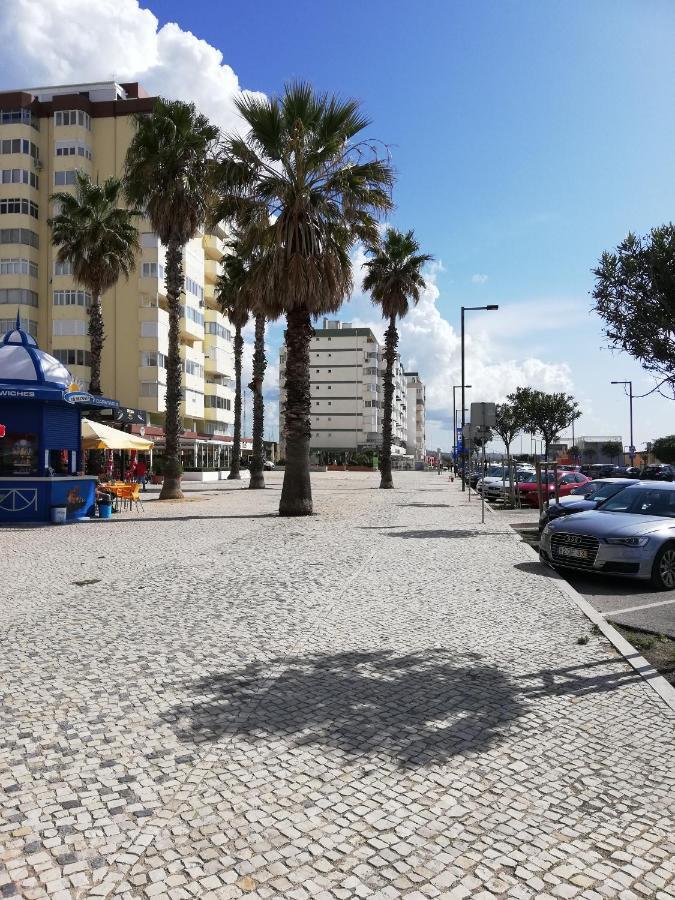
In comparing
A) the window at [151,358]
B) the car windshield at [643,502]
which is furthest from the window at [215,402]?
the car windshield at [643,502]

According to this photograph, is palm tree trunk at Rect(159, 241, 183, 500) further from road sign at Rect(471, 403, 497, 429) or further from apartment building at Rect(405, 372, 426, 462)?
apartment building at Rect(405, 372, 426, 462)

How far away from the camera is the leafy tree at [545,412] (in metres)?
76.7

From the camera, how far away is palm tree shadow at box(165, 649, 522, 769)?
4082 mm

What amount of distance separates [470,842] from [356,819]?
508 millimetres

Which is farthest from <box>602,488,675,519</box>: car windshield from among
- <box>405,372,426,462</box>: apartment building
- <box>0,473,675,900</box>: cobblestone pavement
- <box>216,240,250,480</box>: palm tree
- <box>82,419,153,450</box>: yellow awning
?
<box>405,372,426,462</box>: apartment building

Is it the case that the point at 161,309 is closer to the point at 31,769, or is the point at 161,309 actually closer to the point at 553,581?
the point at 553,581

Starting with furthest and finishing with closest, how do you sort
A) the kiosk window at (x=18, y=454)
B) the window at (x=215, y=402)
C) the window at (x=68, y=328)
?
the window at (x=215, y=402) → the window at (x=68, y=328) → the kiosk window at (x=18, y=454)

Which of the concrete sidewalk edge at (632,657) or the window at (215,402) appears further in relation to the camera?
the window at (215,402)

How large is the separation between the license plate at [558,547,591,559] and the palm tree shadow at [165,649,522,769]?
4879 millimetres

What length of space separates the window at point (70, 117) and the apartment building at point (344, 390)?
202 feet

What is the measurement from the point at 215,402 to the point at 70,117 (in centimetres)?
2550

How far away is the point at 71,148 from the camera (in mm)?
54062

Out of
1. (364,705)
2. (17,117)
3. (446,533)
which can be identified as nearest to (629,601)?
(364,705)

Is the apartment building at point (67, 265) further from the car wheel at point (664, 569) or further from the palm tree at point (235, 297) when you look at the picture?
the car wheel at point (664, 569)
